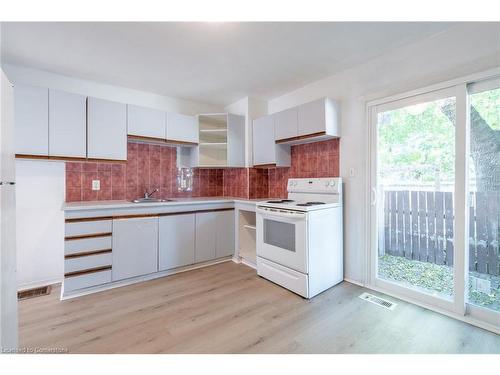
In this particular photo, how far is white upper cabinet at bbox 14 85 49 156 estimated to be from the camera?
7.27 feet

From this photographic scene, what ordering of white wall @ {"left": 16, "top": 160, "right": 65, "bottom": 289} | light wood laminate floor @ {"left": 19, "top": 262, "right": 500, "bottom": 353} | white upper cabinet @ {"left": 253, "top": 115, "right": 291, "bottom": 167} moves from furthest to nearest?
white upper cabinet @ {"left": 253, "top": 115, "right": 291, "bottom": 167}
white wall @ {"left": 16, "top": 160, "right": 65, "bottom": 289}
light wood laminate floor @ {"left": 19, "top": 262, "right": 500, "bottom": 353}

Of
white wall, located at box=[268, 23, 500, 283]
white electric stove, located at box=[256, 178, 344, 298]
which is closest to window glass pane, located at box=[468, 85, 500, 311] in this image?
white wall, located at box=[268, 23, 500, 283]

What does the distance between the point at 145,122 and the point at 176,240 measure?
4.81 feet

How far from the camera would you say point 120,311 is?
202 cm

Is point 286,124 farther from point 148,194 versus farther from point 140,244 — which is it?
point 140,244

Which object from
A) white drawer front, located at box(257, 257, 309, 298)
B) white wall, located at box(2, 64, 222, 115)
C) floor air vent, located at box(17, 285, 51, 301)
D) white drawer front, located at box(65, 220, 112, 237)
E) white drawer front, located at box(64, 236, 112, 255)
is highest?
white wall, located at box(2, 64, 222, 115)

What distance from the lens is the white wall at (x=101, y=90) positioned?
96.4 inches

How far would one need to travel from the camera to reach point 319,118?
8.38 feet

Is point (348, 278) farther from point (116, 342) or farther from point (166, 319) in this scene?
point (116, 342)

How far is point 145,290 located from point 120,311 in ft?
1.32

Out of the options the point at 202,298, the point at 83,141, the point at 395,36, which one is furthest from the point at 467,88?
the point at 83,141

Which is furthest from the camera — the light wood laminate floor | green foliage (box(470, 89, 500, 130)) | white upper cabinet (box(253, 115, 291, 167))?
white upper cabinet (box(253, 115, 291, 167))

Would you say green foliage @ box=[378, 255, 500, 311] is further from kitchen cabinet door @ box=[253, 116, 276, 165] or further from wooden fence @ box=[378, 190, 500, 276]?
kitchen cabinet door @ box=[253, 116, 276, 165]

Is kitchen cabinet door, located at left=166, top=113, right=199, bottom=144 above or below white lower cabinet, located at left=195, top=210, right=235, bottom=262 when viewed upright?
above
